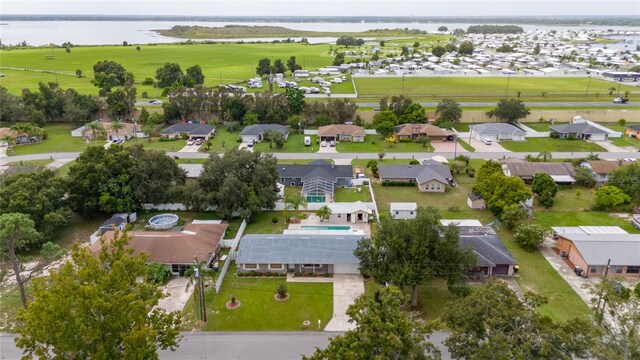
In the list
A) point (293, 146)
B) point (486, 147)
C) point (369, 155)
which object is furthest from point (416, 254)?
point (486, 147)

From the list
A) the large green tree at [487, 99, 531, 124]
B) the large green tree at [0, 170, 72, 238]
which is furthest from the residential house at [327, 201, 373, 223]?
the large green tree at [487, 99, 531, 124]

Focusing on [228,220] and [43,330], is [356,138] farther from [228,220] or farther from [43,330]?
[43,330]

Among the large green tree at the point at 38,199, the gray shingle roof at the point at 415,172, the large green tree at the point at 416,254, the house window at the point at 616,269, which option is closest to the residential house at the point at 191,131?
the large green tree at the point at 38,199

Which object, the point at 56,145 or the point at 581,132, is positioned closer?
the point at 56,145

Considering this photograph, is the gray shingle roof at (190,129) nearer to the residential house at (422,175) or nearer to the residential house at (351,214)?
the residential house at (422,175)

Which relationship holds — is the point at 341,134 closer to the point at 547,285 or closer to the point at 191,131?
the point at 191,131

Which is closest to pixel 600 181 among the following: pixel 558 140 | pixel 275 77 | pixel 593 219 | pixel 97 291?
pixel 593 219
